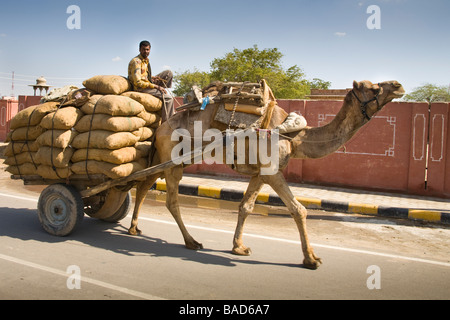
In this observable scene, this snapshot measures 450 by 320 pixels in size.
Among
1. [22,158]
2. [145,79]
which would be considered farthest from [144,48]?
[22,158]

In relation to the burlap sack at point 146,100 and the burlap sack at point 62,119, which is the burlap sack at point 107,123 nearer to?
the burlap sack at point 62,119

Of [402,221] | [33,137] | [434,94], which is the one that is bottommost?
[402,221]

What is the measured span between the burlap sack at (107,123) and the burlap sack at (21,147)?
32.1 inches

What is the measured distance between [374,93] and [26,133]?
4.97 metres

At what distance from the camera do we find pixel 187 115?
19.6 ft

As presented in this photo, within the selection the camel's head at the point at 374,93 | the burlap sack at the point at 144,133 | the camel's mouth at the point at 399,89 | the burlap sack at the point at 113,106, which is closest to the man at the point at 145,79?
the burlap sack at the point at 144,133

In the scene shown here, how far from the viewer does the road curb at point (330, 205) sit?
886 cm

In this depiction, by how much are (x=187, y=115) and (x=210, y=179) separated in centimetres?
711

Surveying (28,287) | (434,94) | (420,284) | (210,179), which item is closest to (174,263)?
(28,287)

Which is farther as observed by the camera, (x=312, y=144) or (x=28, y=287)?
(x=312, y=144)

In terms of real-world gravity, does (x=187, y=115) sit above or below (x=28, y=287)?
above

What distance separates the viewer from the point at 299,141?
5414 mm

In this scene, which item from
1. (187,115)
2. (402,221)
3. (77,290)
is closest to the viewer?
(77,290)

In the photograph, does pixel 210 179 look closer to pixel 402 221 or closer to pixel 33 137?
pixel 402 221
